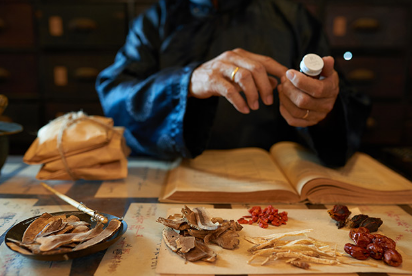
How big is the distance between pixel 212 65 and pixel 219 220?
328 millimetres

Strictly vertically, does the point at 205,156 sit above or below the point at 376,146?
above

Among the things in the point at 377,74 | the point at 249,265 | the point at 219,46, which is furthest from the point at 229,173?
the point at 377,74

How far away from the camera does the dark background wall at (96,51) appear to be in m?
1.59

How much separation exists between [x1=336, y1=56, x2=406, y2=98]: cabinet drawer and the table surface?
1.15 m

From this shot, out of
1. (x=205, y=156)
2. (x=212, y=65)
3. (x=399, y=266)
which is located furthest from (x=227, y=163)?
(x=399, y=266)

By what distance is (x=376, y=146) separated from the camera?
1718 mm

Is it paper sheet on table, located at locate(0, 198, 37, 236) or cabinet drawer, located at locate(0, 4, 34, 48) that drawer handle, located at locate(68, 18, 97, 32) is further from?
paper sheet on table, located at locate(0, 198, 37, 236)

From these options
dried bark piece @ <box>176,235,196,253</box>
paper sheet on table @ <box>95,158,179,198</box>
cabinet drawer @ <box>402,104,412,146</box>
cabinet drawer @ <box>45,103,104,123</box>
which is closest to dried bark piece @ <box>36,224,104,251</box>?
dried bark piece @ <box>176,235,196,253</box>

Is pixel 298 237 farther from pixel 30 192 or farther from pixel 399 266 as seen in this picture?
pixel 30 192

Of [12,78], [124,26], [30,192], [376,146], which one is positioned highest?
[124,26]

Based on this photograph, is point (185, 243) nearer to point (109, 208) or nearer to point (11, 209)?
point (109, 208)

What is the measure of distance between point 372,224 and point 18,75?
5.29 feet

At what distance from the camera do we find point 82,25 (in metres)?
1.58

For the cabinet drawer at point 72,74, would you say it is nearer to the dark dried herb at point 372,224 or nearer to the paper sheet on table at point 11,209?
the paper sheet on table at point 11,209
